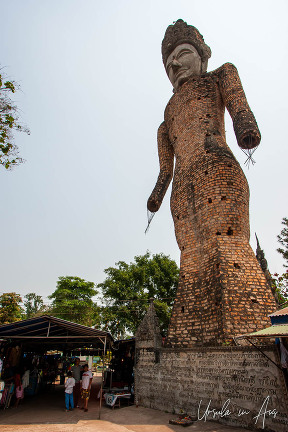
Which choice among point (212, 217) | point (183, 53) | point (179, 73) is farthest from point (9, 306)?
point (183, 53)

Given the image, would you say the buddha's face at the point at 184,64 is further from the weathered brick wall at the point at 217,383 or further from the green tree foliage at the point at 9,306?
the green tree foliage at the point at 9,306

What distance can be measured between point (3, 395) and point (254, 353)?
25.4 feet

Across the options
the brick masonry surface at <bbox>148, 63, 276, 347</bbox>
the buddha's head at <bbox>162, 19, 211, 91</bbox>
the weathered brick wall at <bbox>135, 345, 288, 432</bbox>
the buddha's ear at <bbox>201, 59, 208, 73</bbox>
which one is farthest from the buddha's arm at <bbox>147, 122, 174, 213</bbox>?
the weathered brick wall at <bbox>135, 345, 288, 432</bbox>

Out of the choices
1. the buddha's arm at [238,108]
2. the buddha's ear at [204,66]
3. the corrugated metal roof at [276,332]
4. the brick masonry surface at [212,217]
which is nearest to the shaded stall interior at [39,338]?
the brick masonry surface at [212,217]

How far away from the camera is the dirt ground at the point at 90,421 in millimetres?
5492

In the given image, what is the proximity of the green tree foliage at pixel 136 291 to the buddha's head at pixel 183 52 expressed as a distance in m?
14.4

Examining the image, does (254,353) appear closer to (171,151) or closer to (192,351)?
(192,351)

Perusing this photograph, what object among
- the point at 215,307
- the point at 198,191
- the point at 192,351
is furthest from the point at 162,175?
the point at 192,351

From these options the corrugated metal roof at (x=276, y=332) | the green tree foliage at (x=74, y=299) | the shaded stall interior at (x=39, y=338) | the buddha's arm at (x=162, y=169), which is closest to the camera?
the corrugated metal roof at (x=276, y=332)

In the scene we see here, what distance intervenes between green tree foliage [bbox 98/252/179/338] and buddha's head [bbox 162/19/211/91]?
14.4m

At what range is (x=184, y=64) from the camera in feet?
41.2

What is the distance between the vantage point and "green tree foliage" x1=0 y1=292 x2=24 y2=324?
18.5m

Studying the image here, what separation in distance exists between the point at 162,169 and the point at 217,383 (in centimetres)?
923

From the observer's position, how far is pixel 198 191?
9.45m
